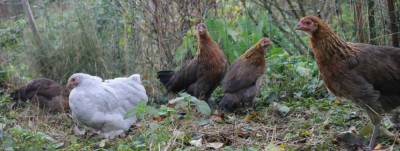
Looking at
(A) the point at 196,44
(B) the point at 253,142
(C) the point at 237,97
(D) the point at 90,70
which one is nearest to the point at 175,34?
(A) the point at 196,44

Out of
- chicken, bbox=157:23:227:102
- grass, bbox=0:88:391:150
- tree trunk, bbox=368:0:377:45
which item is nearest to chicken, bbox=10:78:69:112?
grass, bbox=0:88:391:150

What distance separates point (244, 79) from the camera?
7.31 meters

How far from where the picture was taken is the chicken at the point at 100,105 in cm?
624

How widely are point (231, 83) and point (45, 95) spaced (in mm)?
2385

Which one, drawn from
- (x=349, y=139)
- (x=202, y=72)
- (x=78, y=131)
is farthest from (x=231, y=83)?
(x=349, y=139)

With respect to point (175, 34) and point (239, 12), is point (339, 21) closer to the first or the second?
point (239, 12)

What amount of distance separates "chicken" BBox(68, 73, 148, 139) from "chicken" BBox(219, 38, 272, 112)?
1.21 m

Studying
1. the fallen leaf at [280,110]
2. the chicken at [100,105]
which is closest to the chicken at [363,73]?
the fallen leaf at [280,110]

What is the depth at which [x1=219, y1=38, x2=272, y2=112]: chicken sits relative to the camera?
7203 millimetres

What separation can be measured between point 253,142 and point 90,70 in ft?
11.9

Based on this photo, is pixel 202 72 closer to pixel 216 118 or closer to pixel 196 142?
pixel 216 118

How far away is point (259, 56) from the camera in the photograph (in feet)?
24.8

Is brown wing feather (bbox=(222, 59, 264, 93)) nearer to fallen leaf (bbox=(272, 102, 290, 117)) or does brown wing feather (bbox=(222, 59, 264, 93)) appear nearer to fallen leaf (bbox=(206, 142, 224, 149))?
fallen leaf (bbox=(272, 102, 290, 117))

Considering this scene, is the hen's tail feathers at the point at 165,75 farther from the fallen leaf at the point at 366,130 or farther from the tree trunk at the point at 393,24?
the fallen leaf at the point at 366,130
